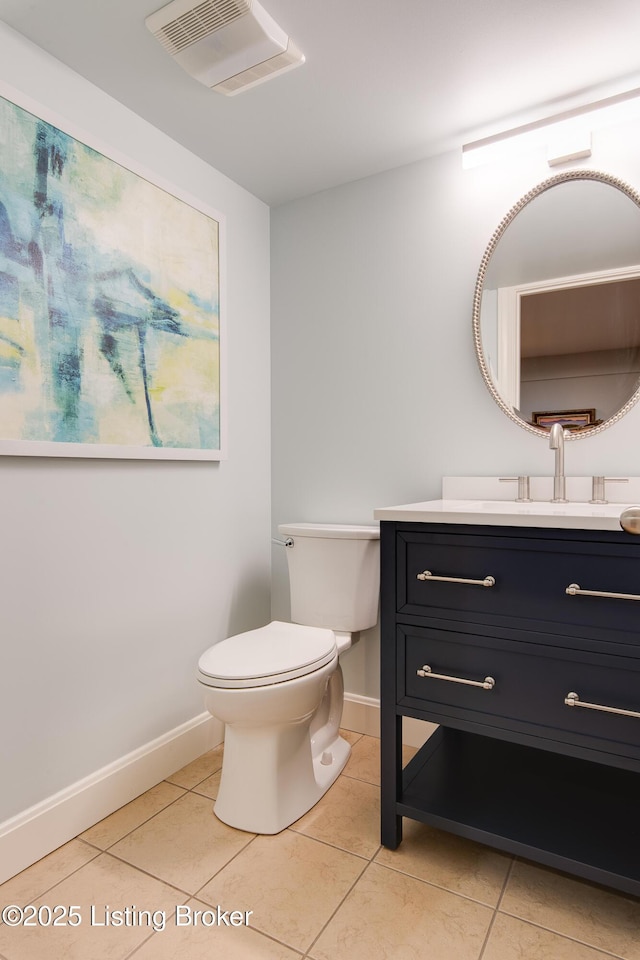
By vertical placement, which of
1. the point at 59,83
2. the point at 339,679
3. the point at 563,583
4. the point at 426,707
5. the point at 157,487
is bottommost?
the point at 339,679

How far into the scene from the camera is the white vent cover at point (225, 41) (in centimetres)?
136

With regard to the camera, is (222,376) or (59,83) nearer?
(59,83)

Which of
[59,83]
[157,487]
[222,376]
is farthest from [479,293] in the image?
[59,83]

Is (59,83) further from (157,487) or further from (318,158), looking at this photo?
(157,487)

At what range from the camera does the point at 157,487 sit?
190 cm

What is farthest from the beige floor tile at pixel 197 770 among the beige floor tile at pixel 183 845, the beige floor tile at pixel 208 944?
the beige floor tile at pixel 208 944

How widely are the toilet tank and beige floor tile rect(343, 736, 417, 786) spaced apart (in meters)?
0.46

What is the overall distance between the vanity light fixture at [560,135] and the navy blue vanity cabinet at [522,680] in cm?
124

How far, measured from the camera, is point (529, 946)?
4.00ft

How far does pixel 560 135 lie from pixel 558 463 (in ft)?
3.29

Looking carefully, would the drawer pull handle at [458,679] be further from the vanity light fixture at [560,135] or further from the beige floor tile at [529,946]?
the vanity light fixture at [560,135]

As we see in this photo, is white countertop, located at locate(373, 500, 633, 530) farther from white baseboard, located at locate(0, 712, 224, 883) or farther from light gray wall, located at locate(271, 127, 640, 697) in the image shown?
white baseboard, located at locate(0, 712, 224, 883)

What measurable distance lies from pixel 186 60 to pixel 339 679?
6.45ft

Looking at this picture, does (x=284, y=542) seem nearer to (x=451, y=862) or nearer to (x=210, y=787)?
(x=210, y=787)
